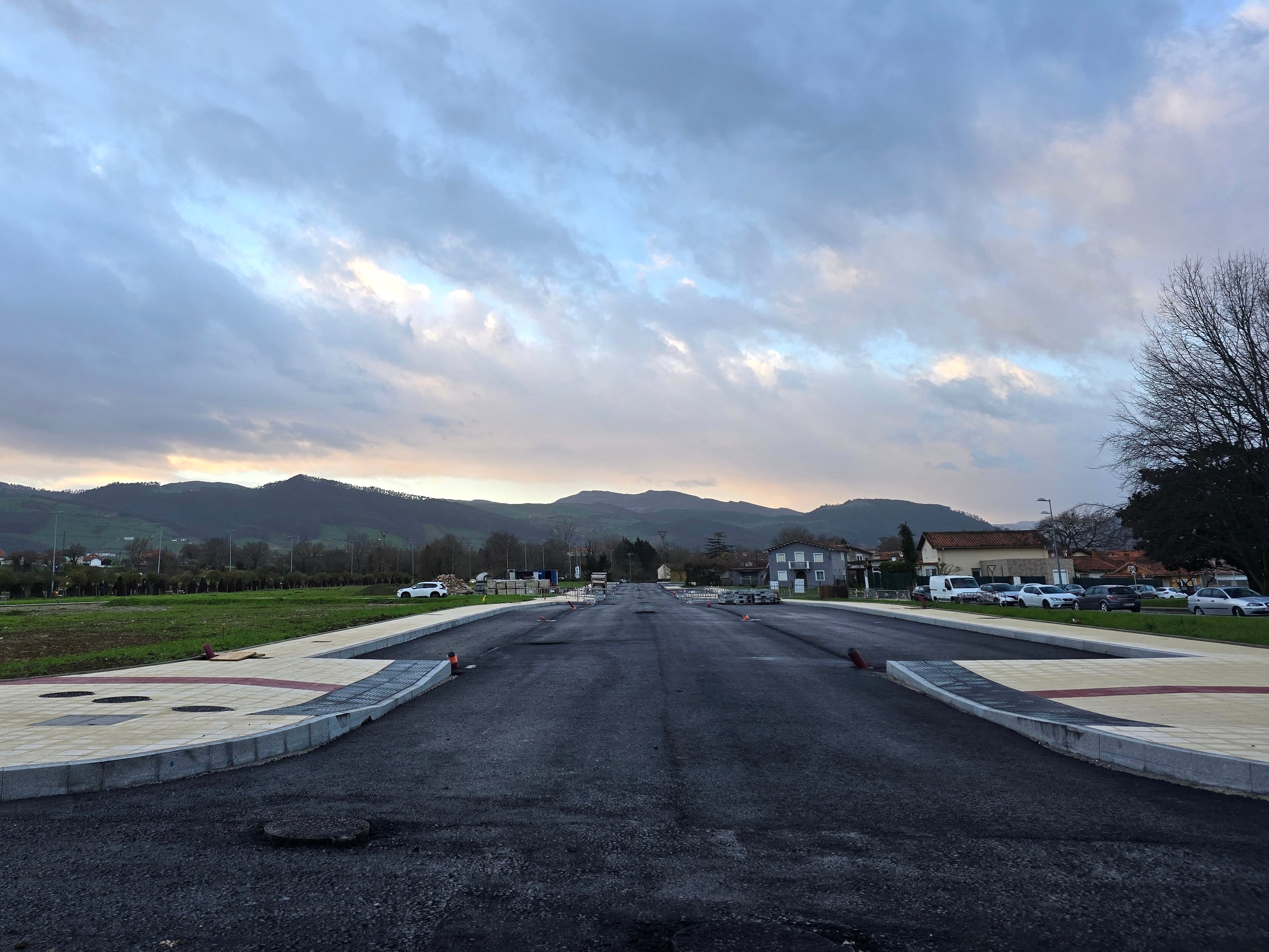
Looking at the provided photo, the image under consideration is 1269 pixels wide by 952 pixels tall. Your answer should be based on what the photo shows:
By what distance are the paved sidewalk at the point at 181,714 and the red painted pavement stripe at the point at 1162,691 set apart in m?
9.23

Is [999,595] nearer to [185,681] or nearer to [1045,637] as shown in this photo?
[1045,637]

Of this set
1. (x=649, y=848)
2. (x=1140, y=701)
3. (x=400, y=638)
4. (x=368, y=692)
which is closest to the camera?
(x=649, y=848)

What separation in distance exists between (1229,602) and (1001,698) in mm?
27974

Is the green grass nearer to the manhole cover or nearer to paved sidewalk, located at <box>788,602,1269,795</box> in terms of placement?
paved sidewalk, located at <box>788,602,1269,795</box>

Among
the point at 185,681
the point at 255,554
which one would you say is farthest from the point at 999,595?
the point at 255,554

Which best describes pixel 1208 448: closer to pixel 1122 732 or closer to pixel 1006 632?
pixel 1006 632

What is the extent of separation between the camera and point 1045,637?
17891 mm

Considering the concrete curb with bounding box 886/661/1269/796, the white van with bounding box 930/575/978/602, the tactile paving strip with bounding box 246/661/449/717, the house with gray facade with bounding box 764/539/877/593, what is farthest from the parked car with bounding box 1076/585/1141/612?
the house with gray facade with bounding box 764/539/877/593

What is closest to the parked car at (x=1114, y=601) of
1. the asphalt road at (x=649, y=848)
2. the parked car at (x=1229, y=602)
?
the parked car at (x=1229, y=602)

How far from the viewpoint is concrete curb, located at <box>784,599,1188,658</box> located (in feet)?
48.4

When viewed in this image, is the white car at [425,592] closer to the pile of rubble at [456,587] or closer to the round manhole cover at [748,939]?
the pile of rubble at [456,587]

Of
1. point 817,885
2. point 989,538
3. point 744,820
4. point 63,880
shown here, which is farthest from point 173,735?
point 989,538

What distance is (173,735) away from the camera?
741cm

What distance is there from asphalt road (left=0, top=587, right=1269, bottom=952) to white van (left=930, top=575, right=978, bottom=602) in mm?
40320
